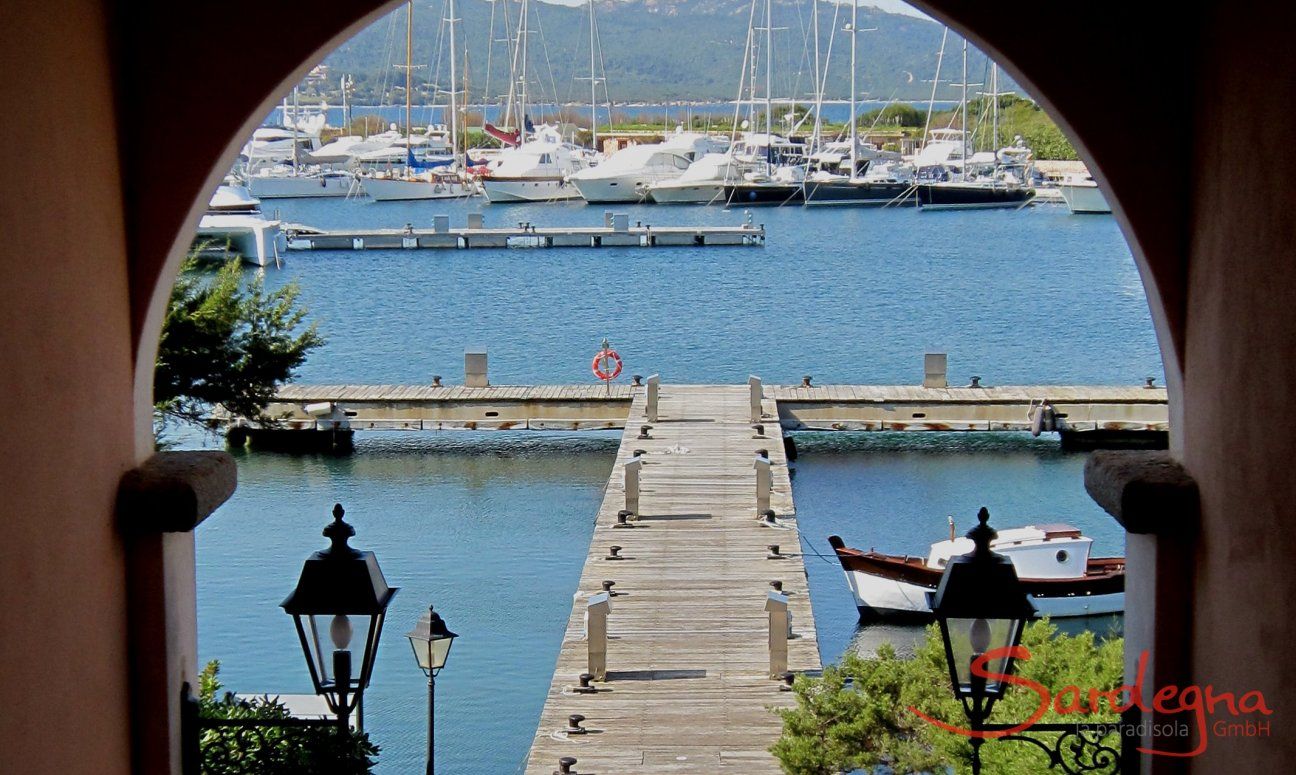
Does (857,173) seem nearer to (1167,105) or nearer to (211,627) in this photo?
(211,627)

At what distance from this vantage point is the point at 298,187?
71.4 m

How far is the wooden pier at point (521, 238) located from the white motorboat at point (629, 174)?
1519cm

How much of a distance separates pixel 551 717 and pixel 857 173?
59.9 m

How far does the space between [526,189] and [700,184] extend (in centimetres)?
737

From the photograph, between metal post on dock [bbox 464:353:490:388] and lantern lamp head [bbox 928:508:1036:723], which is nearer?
lantern lamp head [bbox 928:508:1036:723]

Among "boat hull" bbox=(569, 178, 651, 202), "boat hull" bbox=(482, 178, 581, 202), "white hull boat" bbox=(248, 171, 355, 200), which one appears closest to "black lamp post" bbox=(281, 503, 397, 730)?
"boat hull" bbox=(569, 178, 651, 202)

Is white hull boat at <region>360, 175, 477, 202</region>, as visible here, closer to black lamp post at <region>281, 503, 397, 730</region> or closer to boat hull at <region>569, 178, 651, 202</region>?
boat hull at <region>569, 178, 651, 202</region>

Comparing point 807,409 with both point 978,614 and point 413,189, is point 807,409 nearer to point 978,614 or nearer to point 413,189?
point 978,614

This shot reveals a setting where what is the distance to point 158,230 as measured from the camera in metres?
3.58

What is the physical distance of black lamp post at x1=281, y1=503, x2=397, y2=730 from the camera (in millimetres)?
3617

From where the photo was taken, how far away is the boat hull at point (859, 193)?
209 feet

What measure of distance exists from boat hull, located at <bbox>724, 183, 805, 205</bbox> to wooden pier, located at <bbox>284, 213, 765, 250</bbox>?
47.8 feet

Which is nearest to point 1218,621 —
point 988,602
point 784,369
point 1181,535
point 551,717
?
point 1181,535

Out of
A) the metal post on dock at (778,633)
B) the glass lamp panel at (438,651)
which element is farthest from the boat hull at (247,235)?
the glass lamp panel at (438,651)
